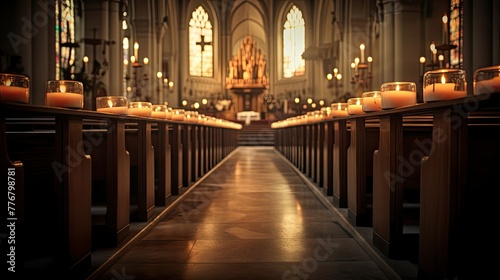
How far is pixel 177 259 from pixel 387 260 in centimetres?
123

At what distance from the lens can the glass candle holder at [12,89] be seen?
1972mm

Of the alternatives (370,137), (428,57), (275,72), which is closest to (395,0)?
(428,57)

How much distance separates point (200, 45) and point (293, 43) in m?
6.14

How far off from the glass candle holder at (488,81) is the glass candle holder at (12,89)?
74.7 inches

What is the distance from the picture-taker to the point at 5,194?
72.0 inches

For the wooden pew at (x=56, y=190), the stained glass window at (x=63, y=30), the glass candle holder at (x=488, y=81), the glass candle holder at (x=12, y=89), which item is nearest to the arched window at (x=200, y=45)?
the stained glass window at (x=63, y=30)

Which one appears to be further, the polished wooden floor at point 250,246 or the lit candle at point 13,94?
the polished wooden floor at point 250,246

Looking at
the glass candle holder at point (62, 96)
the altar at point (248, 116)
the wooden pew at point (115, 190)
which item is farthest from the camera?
the altar at point (248, 116)

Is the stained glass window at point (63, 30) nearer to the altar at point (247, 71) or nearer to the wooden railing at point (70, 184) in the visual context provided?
the wooden railing at point (70, 184)

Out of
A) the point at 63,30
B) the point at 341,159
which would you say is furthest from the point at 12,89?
the point at 63,30

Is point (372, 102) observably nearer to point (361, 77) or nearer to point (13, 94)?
point (13, 94)

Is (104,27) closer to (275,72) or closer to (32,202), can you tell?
(32,202)

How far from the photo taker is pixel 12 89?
1.99m

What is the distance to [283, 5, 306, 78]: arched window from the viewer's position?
30.5 meters
